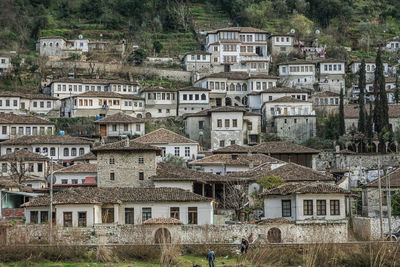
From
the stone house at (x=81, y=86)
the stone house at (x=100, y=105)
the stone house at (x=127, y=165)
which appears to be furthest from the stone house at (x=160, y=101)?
the stone house at (x=127, y=165)

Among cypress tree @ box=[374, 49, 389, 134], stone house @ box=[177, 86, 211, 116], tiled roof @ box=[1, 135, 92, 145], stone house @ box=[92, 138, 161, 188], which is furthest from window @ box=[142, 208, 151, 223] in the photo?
stone house @ box=[177, 86, 211, 116]

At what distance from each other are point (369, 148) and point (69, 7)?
68.9 metres

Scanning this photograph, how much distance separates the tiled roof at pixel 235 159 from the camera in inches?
2423

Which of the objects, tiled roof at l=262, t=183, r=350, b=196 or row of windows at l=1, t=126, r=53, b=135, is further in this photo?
row of windows at l=1, t=126, r=53, b=135

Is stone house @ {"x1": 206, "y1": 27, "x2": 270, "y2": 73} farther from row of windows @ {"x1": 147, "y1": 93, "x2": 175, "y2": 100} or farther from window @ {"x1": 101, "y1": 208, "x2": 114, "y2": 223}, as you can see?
window @ {"x1": 101, "y1": 208, "x2": 114, "y2": 223}

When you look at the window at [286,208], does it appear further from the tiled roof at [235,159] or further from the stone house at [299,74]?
the stone house at [299,74]

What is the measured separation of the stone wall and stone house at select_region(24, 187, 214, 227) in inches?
138

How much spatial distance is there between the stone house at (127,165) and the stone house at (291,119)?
30613 mm

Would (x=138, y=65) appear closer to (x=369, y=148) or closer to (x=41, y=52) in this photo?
(x=41, y=52)

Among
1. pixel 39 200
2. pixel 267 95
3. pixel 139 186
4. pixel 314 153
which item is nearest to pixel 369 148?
pixel 314 153

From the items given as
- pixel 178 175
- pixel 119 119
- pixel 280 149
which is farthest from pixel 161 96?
pixel 178 175

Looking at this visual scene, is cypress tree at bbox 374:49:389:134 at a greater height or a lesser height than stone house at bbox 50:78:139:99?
lesser

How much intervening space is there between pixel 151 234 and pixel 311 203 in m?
10.8

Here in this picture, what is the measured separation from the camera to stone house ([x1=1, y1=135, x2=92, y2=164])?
231 ft
